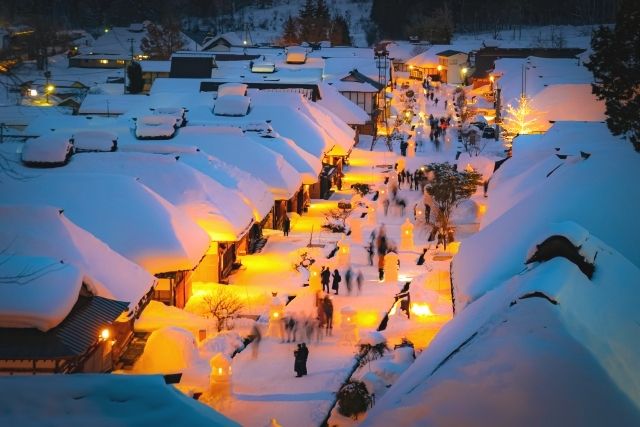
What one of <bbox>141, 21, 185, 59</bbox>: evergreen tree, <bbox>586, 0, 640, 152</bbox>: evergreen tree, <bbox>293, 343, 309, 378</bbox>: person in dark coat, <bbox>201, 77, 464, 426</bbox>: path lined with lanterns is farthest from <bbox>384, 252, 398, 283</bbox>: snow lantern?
<bbox>141, 21, 185, 59</bbox>: evergreen tree

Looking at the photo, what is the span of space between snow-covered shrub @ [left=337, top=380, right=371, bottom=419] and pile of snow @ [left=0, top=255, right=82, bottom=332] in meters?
3.39

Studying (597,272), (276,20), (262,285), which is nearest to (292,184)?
(262,285)

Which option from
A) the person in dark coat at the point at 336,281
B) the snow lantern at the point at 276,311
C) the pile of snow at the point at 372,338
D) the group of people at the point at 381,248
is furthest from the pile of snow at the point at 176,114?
the pile of snow at the point at 372,338

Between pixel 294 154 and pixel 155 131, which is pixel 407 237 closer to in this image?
pixel 294 154

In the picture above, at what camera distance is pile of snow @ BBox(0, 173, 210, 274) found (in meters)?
15.2

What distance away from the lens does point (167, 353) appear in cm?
1264

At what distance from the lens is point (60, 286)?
1107 cm

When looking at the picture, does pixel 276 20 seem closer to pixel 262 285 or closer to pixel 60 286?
pixel 262 285

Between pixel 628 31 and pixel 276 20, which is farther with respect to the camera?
pixel 276 20

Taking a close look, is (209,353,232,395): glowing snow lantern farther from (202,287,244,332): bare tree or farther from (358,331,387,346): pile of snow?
(202,287,244,332): bare tree

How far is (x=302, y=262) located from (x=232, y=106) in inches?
530

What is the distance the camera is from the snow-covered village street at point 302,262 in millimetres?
7367

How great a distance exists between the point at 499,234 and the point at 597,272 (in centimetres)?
409

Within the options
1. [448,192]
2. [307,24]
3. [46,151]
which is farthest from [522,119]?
[307,24]
